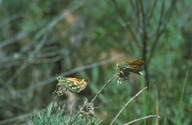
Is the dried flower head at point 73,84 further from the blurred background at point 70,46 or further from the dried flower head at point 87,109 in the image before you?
the blurred background at point 70,46

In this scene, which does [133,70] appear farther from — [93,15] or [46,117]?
[93,15]

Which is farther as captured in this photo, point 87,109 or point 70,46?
point 70,46

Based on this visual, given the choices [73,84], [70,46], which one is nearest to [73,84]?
[73,84]

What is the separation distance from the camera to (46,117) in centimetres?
36

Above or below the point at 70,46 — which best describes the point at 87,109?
below

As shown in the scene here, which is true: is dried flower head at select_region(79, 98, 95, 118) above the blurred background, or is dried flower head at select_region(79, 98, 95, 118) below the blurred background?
below

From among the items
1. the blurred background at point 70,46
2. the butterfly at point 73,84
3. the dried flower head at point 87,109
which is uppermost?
the blurred background at point 70,46

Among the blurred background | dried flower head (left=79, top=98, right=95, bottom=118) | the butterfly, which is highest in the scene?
the blurred background

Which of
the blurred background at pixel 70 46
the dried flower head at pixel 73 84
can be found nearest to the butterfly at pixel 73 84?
the dried flower head at pixel 73 84

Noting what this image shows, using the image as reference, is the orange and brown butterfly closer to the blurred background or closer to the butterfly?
the butterfly

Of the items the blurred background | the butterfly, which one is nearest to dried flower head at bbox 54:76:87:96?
the butterfly

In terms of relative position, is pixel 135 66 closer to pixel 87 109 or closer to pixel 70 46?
pixel 87 109

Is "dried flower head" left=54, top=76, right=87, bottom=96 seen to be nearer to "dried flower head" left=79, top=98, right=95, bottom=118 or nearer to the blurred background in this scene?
"dried flower head" left=79, top=98, right=95, bottom=118

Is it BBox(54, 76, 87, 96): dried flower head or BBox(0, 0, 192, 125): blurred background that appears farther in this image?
BBox(0, 0, 192, 125): blurred background
